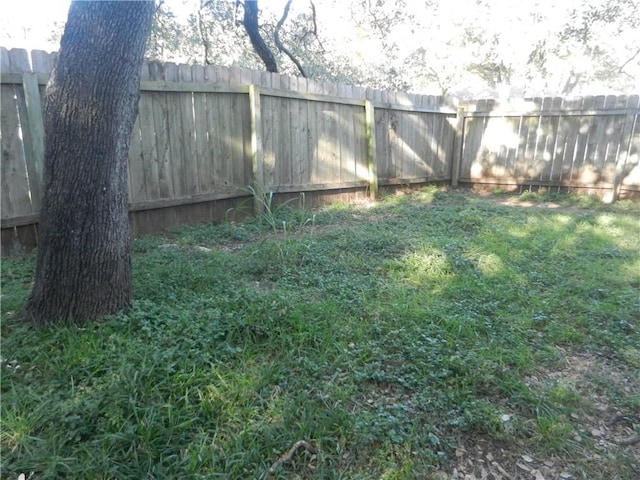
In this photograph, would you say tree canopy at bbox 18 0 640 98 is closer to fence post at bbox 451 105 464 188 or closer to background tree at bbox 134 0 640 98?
background tree at bbox 134 0 640 98

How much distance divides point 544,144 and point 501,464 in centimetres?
779

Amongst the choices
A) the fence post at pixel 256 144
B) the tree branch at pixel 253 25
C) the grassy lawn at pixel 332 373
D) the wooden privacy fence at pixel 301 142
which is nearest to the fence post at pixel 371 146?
the wooden privacy fence at pixel 301 142

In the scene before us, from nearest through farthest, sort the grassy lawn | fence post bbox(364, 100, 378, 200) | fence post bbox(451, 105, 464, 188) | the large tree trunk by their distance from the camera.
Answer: the grassy lawn, the large tree trunk, fence post bbox(364, 100, 378, 200), fence post bbox(451, 105, 464, 188)

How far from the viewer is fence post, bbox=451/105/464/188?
29.3 ft

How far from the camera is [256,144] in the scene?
5.67m

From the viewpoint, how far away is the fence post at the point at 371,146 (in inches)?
287

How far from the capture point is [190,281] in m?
3.26

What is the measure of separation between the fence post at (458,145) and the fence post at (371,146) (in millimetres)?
2386

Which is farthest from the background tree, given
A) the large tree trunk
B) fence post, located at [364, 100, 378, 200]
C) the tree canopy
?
the large tree trunk

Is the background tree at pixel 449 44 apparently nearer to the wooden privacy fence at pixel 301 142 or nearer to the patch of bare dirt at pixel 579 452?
the wooden privacy fence at pixel 301 142

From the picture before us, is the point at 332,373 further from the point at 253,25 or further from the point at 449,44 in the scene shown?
the point at 449,44

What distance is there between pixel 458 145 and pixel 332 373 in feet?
25.4

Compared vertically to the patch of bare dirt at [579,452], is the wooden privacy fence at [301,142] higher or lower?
higher

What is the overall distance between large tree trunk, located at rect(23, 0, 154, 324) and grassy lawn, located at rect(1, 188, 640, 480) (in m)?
0.23
